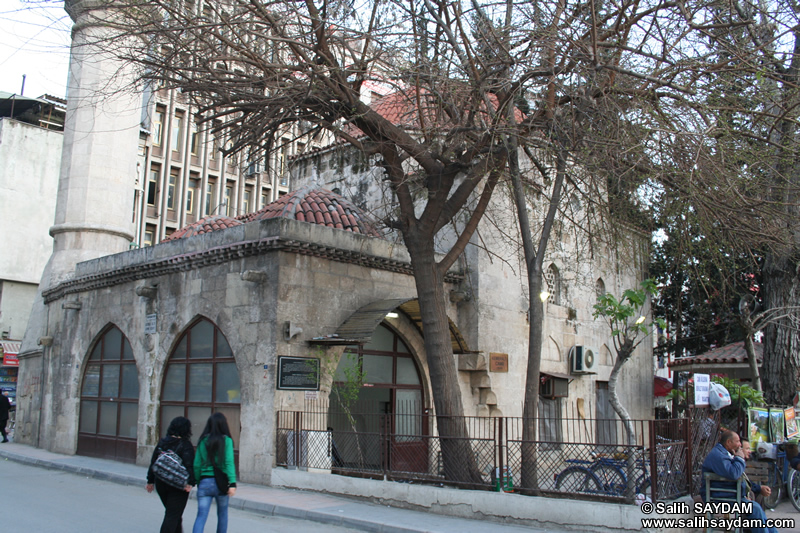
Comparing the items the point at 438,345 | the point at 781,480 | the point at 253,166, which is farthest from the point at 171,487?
the point at 253,166

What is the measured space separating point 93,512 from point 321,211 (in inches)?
298

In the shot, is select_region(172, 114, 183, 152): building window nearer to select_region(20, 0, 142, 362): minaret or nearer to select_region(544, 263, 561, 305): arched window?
select_region(20, 0, 142, 362): minaret

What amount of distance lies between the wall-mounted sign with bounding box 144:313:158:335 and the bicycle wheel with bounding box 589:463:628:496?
33.1 ft

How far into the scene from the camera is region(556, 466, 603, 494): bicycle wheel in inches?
363

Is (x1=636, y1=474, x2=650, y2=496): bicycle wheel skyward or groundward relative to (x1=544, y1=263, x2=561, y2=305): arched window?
groundward

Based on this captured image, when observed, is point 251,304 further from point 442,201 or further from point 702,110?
point 702,110

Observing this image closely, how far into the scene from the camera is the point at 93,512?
980 cm

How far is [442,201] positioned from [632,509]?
18.6 ft

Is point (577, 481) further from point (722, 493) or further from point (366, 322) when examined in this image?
point (366, 322)

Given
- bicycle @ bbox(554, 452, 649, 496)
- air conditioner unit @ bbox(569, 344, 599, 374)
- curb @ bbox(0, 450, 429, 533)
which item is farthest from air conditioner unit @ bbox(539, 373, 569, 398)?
curb @ bbox(0, 450, 429, 533)

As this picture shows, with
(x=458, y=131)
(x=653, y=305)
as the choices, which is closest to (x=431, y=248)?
(x=458, y=131)

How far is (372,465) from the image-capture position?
11.1 metres

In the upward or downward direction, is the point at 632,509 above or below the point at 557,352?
below

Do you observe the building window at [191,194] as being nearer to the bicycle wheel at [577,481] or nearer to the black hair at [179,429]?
the bicycle wheel at [577,481]
